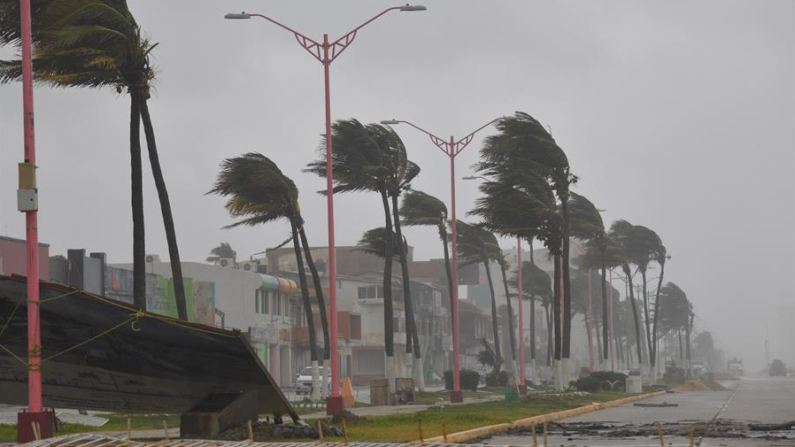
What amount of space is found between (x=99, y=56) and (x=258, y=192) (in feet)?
63.1

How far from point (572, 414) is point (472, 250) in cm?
4369

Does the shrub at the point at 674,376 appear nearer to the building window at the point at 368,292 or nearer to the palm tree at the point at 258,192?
the building window at the point at 368,292

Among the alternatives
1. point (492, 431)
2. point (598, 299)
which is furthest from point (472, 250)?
point (598, 299)

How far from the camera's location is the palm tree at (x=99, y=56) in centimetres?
3058

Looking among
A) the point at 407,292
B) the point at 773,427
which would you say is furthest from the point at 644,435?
the point at 407,292

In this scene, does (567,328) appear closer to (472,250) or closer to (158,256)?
(472,250)

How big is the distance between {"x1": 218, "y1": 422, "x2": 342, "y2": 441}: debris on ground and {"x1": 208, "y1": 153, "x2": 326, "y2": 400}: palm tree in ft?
84.5

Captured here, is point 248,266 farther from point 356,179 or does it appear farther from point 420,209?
point 356,179

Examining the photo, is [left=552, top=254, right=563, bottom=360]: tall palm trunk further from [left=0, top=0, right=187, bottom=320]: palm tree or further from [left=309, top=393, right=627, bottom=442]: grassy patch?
[left=0, top=0, right=187, bottom=320]: palm tree

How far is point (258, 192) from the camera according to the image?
167 feet

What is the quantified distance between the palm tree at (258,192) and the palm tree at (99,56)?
1452 centimetres

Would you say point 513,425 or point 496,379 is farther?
point 496,379

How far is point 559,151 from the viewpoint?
2347 inches

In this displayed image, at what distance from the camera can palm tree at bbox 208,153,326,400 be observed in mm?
49719
